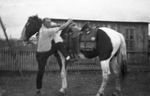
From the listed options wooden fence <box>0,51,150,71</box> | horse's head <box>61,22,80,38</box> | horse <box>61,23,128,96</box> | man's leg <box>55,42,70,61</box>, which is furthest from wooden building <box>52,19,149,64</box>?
man's leg <box>55,42,70,61</box>

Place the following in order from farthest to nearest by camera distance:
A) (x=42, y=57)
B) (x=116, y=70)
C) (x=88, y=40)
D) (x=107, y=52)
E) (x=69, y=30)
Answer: (x=69, y=30)
(x=116, y=70)
(x=42, y=57)
(x=88, y=40)
(x=107, y=52)

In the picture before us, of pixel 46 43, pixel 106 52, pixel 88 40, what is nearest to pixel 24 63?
pixel 46 43

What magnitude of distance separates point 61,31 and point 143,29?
7587 mm

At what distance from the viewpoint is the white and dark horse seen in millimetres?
4445

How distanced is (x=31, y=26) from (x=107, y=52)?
234 cm

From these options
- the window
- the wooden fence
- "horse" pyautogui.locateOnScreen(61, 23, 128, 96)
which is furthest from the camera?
the window

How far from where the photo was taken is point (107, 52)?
14.5 feet

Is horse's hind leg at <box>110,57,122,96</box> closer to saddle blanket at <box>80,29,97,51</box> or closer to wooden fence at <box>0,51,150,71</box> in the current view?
saddle blanket at <box>80,29,97,51</box>

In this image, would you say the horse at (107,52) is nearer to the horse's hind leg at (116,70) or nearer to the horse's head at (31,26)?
the horse's hind leg at (116,70)

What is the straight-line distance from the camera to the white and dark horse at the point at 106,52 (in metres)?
4.45

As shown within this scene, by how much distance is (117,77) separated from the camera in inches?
194

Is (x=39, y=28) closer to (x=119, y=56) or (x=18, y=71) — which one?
(x=119, y=56)

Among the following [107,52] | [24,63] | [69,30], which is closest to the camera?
[107,52]

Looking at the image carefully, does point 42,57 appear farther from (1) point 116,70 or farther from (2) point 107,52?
(1) point 116,70
